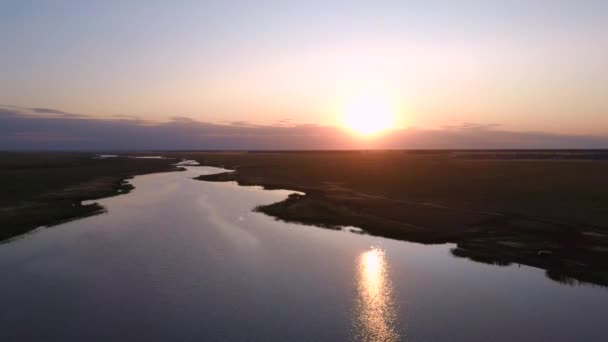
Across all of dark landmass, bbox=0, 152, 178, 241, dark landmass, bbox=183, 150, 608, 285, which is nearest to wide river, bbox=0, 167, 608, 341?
dark landmass, bbox=183, 150, 608, 285

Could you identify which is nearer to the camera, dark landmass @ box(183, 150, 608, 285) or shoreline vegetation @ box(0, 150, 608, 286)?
dark landmass @ box(183, 150, 608, 285)

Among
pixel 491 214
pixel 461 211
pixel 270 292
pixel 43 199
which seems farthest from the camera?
pixel 43 199

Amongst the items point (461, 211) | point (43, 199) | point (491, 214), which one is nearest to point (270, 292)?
point (461, 211)

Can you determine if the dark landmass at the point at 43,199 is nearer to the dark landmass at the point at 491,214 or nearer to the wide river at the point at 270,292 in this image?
the wide river at the point at 270,292

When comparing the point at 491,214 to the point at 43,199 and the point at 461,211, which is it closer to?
the point at 461,211

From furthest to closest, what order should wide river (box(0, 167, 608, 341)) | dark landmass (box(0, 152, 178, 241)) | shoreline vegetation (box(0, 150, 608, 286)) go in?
dark landmass (box(0, 152, 178, 241)) < shoreline vegetation (box(0, 150, 608, 286)) < wide river (box(0, 167, 608, 341))

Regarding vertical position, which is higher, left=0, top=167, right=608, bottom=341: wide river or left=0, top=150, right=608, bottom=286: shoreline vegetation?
left=0, top=150, right=608, bottom=286: shoreline vegetation

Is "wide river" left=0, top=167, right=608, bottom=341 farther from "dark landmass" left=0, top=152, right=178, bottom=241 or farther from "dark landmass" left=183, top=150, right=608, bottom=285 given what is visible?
"dark landmass" left=0, top=152, right=178, bottom=241

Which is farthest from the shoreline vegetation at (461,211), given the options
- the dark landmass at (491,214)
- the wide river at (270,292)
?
the wide river at (270,292)
